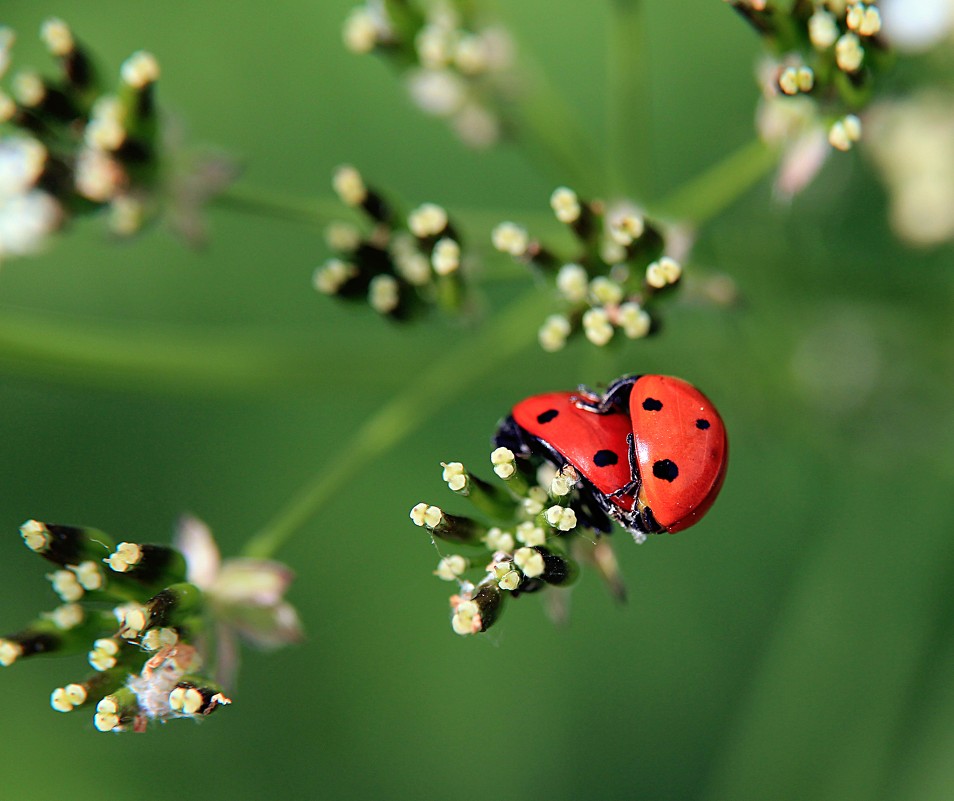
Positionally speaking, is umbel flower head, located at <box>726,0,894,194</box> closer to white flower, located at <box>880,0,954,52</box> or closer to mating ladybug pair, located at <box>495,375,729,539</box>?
white flower, located at <box>880,0,954,52</box>

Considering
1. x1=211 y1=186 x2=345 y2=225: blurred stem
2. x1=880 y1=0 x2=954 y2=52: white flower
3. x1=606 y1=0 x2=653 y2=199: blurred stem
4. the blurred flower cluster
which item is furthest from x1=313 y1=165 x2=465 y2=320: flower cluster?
the blurred flower cluster

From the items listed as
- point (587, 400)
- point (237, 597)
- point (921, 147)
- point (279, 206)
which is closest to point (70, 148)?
point (279, 206)

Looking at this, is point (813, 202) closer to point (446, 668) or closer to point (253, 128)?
point (446, 668)

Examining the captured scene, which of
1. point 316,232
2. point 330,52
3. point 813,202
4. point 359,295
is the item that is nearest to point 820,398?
point 813,202

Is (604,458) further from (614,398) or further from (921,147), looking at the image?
(921,147)

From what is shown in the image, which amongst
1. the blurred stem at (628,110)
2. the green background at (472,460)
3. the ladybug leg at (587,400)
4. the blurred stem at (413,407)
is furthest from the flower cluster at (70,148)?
the ladybug leg at (587,400)

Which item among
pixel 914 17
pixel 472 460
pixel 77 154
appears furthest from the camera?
pixel 472 460

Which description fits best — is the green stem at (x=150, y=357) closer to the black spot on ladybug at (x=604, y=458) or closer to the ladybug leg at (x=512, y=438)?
the ladybug leg at (x=512, y=438)
